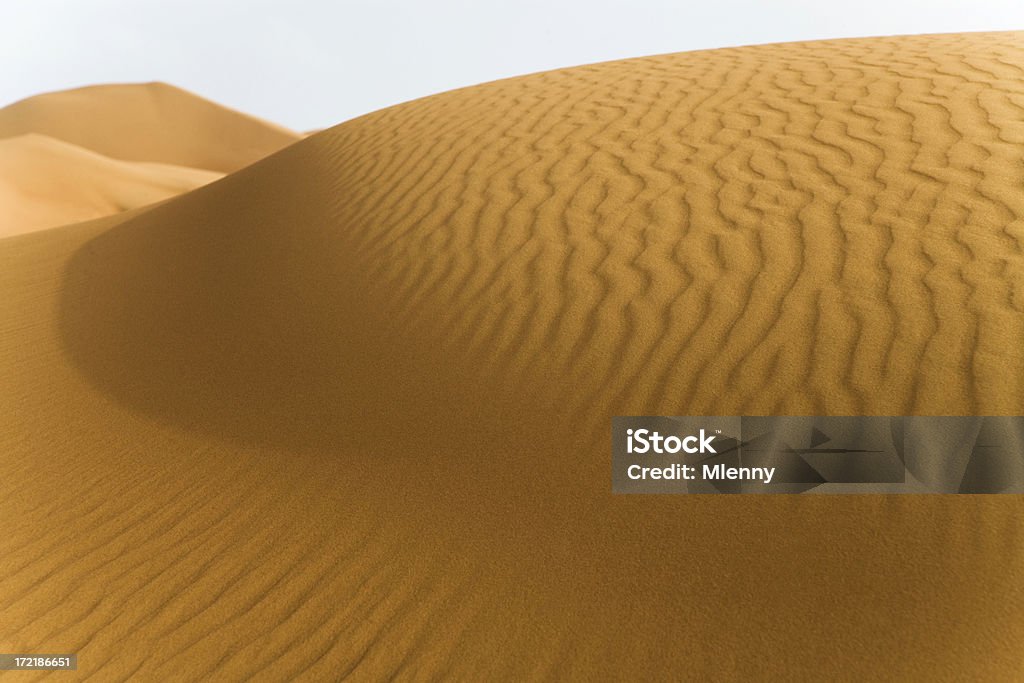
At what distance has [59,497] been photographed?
4.23 m

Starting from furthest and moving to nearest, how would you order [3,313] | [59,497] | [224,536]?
[3,313], [59,497], [224,536]

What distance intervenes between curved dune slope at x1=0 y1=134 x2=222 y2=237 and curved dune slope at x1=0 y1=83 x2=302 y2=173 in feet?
33.2

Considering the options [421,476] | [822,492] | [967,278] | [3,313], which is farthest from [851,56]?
[3,313]

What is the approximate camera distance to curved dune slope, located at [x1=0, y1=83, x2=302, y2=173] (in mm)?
30016

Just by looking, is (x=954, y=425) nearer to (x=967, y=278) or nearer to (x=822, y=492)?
(x=822, y=492)

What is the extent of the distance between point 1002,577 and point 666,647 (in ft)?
3.98
